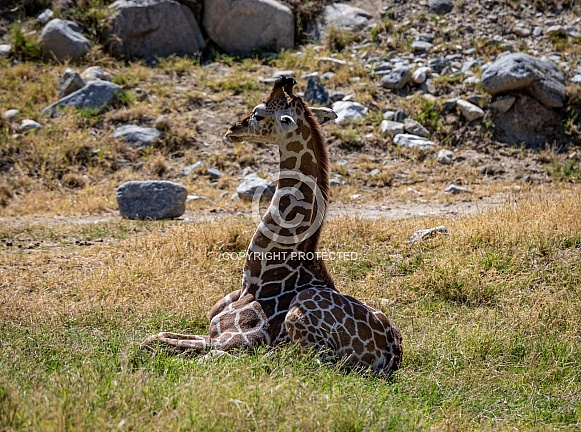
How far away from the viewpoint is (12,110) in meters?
15.6

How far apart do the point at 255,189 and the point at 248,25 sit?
715 cm

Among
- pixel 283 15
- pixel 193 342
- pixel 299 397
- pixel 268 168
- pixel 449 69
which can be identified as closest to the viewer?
pixel 299 397

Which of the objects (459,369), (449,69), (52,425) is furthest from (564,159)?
(52,425)

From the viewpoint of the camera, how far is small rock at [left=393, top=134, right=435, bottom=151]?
15.4m

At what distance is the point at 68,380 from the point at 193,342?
4.73 ft

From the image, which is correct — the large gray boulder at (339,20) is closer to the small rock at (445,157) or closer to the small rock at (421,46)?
the small rock at (421,46)

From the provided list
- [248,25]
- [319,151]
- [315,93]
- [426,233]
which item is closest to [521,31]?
[315,93]

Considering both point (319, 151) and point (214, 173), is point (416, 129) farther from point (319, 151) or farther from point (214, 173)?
point (319, 151)

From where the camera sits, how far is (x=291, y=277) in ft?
20.5

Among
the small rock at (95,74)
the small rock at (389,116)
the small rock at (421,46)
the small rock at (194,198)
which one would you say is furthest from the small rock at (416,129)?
the small rock at (95,74)

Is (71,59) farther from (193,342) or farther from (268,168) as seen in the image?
(193,342)

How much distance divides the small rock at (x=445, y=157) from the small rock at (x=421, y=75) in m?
2.43

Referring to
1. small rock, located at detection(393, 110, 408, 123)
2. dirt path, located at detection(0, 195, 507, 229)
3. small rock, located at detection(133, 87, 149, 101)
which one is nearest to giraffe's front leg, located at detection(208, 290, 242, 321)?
dirt path, located at detection(0, 195, 507, 229)

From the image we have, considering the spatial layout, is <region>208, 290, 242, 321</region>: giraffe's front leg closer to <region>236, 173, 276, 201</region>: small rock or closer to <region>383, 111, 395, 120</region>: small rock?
<region>236, 173, 276, 201</region>: small rock
